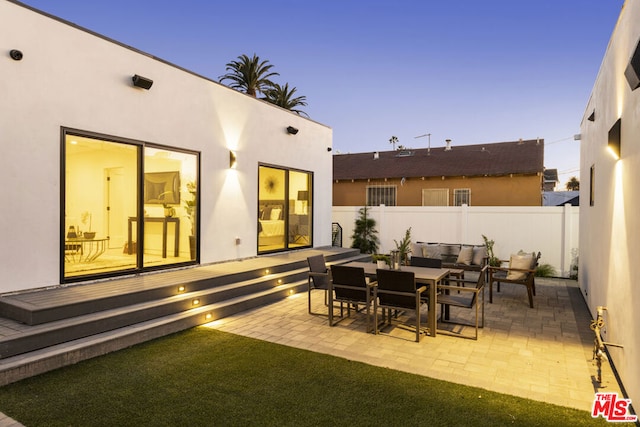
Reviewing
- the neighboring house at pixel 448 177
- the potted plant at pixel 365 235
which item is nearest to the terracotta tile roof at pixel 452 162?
the neighboring house at pixel 448 177

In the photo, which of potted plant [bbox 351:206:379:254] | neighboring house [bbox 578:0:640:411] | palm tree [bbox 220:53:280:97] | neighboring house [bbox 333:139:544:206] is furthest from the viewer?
palm tree [bbox 220:53:280:97]

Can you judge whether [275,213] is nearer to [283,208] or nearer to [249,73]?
[283,208]

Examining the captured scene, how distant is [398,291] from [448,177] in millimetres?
12512

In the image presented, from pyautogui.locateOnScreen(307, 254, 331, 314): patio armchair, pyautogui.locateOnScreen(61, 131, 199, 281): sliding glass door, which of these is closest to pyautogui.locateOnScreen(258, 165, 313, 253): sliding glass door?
pyautogui.locateOnScreen(61, 131, 199, 281): sliding glass door

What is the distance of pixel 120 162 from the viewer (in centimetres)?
646

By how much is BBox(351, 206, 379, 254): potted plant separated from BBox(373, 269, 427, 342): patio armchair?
23.0 ft

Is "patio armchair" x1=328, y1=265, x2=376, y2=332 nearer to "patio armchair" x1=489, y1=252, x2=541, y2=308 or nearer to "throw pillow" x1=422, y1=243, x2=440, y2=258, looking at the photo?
"patio armchair" x1=489, y1=252, x2=541, y2=308

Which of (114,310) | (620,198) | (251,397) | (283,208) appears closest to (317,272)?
(114,310)

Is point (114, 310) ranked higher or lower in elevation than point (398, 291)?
lower

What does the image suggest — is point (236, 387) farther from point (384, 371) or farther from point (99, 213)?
point (99, 213)

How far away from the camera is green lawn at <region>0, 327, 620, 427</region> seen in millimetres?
2936

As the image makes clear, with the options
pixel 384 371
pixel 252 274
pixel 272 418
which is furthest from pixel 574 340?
pixel 252 274

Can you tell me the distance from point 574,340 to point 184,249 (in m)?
6.52

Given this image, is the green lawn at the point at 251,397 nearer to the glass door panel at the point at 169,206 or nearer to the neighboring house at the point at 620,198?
the neighboring house at the point at 620,198
